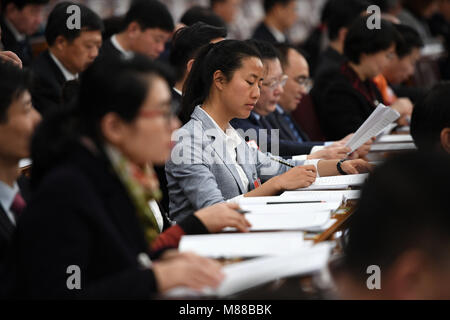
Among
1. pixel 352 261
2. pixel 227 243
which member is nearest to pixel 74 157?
pixel 227 243

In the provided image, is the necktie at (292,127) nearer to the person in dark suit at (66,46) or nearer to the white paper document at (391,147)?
the white paper document at (391,147)

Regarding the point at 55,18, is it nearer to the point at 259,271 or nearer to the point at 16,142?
the point at 16,142

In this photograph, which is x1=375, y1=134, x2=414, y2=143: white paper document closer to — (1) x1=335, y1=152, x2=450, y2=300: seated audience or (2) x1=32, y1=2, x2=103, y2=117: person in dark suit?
(2) x1=32, y1=2, x2=103, y2=117: person in dark suit

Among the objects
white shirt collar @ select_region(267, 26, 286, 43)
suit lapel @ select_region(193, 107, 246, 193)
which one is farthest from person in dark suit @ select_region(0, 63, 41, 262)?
white shirt collar @ select_region(267, 26, 286, 43)

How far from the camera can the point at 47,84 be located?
136 inches

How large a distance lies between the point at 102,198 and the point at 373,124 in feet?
6.03

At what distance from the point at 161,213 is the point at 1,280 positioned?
3.40 feet

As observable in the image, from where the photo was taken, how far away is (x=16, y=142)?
1.72 metres

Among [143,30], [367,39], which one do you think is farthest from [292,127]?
[143,30]

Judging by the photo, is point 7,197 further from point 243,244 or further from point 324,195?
point 324,195

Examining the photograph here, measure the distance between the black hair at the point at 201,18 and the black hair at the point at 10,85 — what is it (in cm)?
271

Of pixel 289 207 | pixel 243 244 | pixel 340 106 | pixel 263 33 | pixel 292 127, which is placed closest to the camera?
pixel 243 244

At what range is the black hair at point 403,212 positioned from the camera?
1051 mm

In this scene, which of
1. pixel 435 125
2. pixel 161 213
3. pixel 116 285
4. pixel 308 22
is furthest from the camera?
pixel 308 22
